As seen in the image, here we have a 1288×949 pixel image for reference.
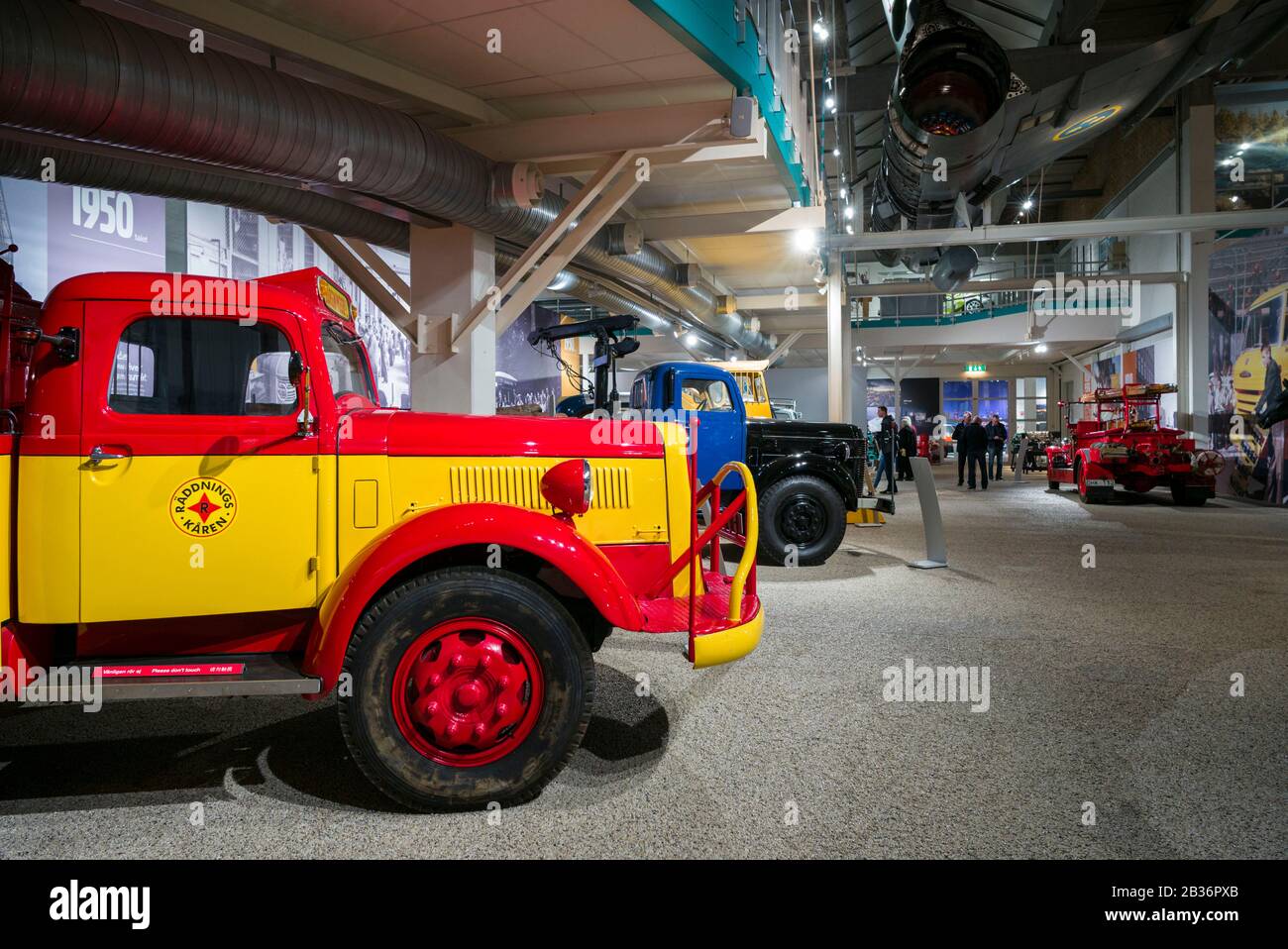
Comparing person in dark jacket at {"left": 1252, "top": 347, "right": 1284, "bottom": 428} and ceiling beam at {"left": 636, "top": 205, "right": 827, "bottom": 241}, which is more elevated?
ceiling beam at {"left": 636, "top": 205, "right": 827, "bottom": 241}

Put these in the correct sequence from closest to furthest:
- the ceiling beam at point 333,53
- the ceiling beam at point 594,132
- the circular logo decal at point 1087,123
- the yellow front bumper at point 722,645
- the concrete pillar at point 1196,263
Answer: the yellow front bumper at point 722,645 < the ceiling beam at point 333,53 < the ceiling beam at point 594,132 < the circular logo decal at point 1087,123 < the concrete pillar at point 1196,263

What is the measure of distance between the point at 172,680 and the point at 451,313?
5.40 m

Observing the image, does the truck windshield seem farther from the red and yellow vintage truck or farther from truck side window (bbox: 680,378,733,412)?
truck side window (bbox: 680,378,733,412)

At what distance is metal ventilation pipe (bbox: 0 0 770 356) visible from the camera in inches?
146

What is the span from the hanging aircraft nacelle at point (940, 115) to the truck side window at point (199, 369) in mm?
6893

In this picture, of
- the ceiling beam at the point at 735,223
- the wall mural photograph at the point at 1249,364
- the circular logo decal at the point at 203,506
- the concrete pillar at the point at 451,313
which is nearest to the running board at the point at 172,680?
the circular logo decal at the point at 203,506

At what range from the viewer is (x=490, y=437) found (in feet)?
9.69

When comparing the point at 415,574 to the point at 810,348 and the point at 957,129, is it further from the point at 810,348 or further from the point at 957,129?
the point at 810,348

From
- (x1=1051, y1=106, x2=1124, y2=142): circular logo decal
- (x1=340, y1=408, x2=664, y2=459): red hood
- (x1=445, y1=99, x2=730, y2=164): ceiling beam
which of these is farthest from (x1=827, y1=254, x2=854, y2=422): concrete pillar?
(x1=340, y1=408, x2=664, y2=459): red hood

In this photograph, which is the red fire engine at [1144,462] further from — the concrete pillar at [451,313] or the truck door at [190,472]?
the truck door at [190,472]

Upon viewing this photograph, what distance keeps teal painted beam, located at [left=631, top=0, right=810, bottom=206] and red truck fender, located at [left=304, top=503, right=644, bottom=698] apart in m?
3.62

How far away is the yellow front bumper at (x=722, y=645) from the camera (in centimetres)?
272

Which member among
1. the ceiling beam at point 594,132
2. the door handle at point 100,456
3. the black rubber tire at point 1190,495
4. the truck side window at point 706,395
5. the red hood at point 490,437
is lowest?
the black rubber tire at point 1190,495

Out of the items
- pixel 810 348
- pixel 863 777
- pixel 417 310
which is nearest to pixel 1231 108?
pixel 810 348
